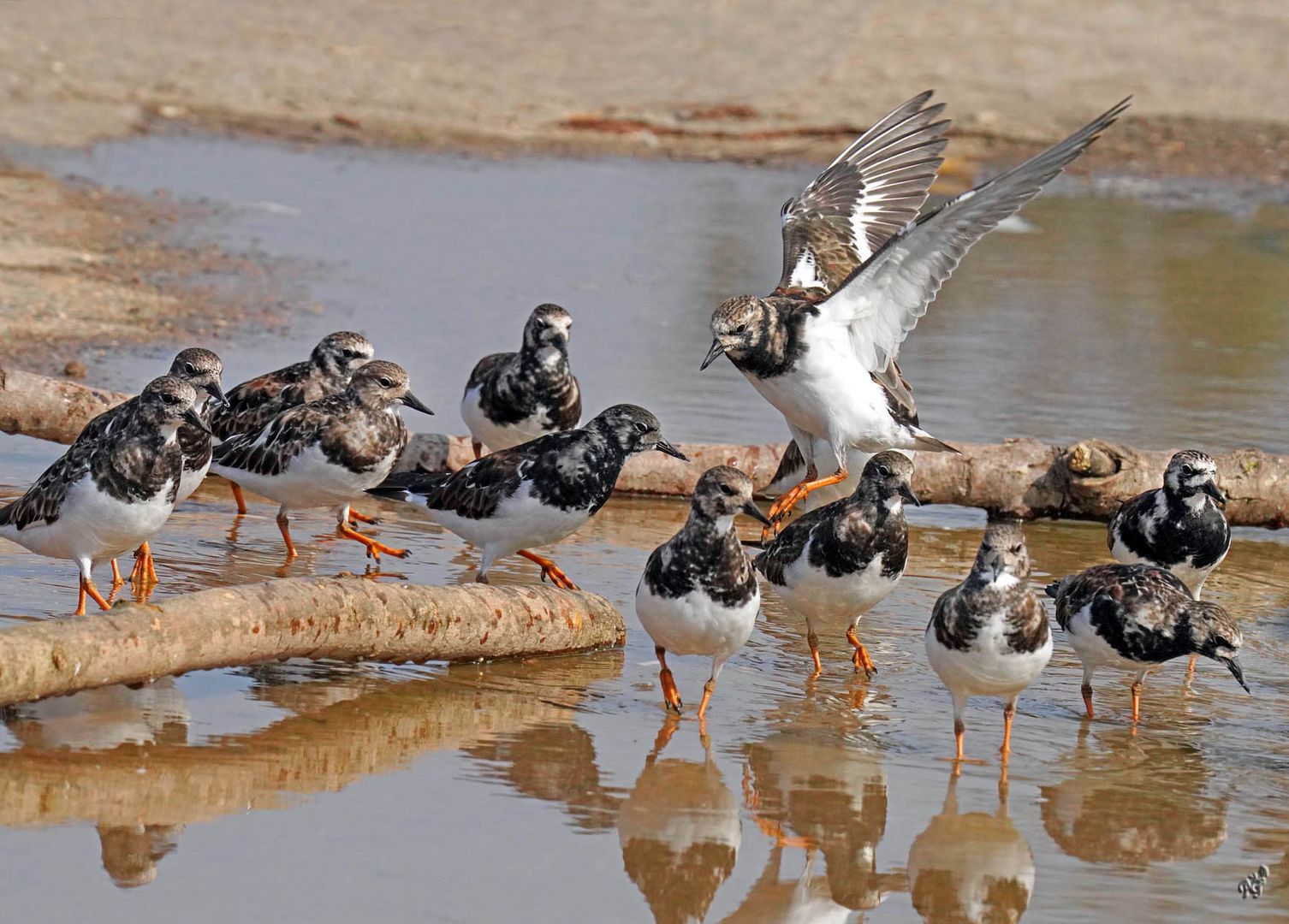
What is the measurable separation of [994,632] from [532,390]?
13.4 ft

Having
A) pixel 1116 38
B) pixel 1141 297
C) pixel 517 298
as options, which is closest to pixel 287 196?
pixel 517 298

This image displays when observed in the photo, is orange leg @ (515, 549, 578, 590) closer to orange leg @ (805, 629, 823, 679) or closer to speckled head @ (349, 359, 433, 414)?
speckled head @ (349, 359, 433, 414)

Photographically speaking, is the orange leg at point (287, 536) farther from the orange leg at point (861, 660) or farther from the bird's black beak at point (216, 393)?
the orange leg at point (861, 660)

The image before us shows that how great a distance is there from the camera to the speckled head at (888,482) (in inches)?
303

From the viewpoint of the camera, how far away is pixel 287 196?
19.0 metres

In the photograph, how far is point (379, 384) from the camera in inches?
350

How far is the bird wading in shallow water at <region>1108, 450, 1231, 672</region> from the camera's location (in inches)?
335

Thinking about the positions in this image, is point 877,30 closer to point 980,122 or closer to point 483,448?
point 980,122

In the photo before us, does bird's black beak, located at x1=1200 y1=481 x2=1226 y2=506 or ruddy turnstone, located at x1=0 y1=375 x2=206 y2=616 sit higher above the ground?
bird's black beak, located at x1=1200 y1=481 x2=1226 y2=506

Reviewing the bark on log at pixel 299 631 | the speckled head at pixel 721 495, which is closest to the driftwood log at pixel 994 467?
the bark on log at pixel 299 631

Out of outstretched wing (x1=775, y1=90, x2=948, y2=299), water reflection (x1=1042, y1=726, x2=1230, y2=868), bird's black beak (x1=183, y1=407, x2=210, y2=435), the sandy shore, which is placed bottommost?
water reflection (x1=1042, y1=726, x2=1230, y2=868)

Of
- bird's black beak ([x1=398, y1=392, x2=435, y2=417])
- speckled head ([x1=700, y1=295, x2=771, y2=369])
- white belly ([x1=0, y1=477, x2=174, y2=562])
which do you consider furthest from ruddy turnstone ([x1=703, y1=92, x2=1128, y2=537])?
white belly ([x1=0, y1=477, x2=174, y2=562])

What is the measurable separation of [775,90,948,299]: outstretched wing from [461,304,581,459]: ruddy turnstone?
5.09 feet

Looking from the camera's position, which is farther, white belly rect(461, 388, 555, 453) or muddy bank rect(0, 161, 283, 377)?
muddy bank rect(0, 161, 283, 377)
